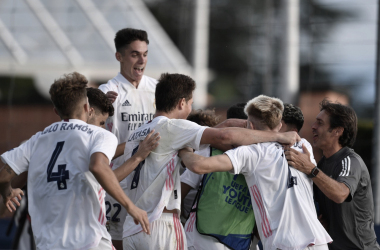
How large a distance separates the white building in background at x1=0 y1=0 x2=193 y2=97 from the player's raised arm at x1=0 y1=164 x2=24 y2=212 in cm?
713

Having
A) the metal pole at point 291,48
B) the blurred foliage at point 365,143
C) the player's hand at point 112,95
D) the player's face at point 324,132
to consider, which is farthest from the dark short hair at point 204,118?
the metal pole at point 291,48

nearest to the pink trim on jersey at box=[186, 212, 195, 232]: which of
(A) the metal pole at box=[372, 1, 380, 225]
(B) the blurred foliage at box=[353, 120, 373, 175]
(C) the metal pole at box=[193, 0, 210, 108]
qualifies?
(A) the metal pole at box=[372, 1, 380, 225]

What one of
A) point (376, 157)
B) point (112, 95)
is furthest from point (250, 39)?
point (112, 95)

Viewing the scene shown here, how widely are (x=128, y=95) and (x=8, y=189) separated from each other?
71.5 inches

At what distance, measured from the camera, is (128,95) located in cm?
527

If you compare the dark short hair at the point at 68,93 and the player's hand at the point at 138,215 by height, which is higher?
the dark short hair at the point at 68,93

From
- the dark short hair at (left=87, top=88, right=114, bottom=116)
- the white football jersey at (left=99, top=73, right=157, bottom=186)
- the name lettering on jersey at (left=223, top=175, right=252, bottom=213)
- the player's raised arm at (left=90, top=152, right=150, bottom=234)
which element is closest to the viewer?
the player's raised arm at (left=90, top=152, right=150, bottom=234)

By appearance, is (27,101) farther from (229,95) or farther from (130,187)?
(130,187)

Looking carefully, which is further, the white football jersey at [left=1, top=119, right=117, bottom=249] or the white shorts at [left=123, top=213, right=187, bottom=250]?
the white shorts at [left=123, top=213, right=187, bottom=250]

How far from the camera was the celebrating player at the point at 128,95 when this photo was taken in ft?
16.7

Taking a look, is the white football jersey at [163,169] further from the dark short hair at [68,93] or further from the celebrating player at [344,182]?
the celebrating player at [344,182]

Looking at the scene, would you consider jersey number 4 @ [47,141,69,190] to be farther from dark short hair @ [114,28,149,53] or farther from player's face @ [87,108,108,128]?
dark short hair @ [114,28,149,53]

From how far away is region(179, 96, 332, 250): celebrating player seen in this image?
3.80m

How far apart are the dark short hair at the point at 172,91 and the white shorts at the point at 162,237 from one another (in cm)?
86
